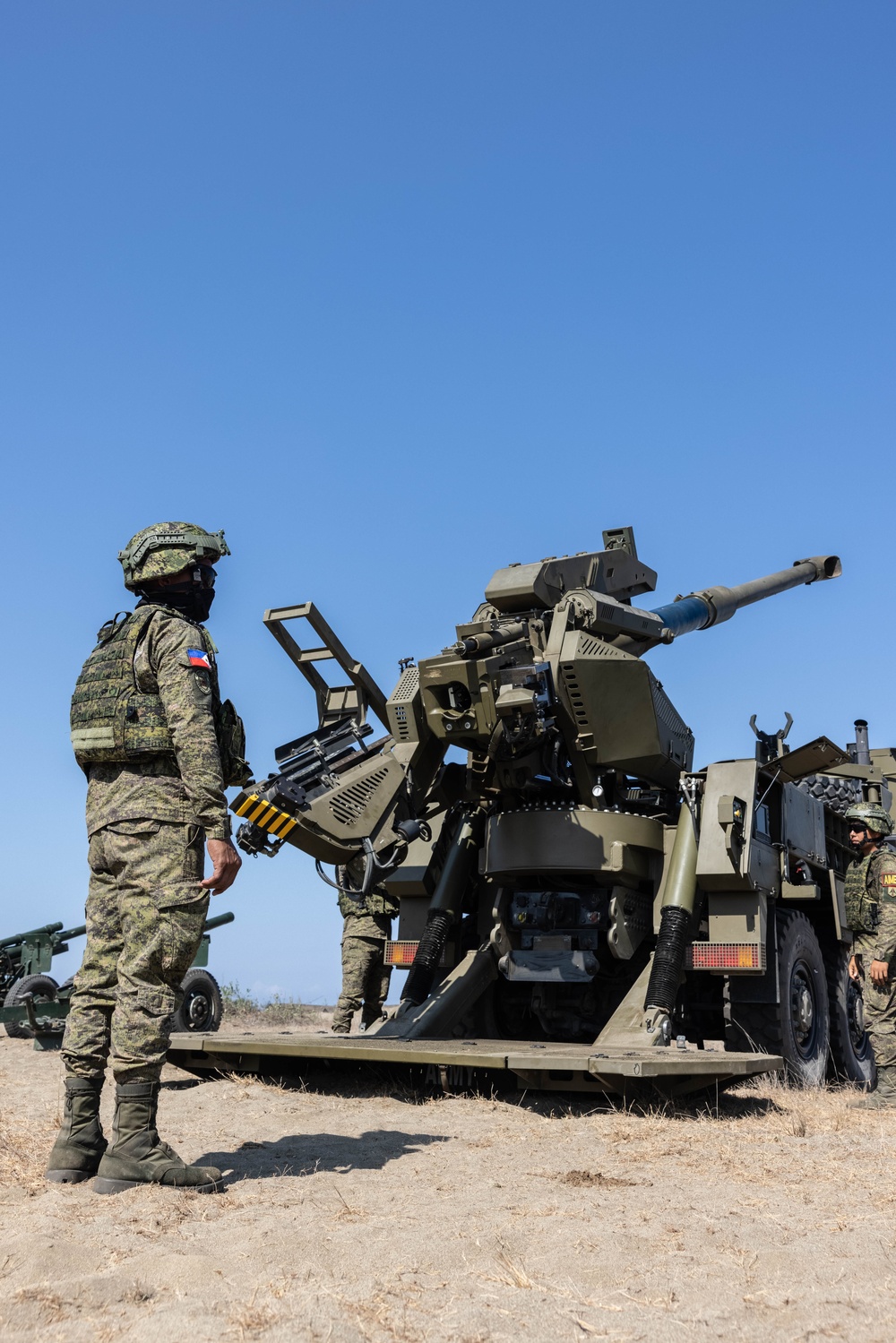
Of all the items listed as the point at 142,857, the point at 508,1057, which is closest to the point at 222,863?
the point at 142,857

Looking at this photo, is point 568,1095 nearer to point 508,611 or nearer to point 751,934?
point 751,934

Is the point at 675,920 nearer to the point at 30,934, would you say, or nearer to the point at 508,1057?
the point at 508,1057

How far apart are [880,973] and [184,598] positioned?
541 centimetres

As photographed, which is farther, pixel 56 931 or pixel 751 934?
pixel 56 931

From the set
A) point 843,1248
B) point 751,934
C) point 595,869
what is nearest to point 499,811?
point 595,869

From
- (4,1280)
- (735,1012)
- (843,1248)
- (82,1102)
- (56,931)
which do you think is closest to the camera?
(4,1280)

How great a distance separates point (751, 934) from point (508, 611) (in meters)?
2.65

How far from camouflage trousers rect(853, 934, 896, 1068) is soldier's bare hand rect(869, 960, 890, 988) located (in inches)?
1.3

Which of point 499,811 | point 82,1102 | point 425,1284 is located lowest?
point 425,1284

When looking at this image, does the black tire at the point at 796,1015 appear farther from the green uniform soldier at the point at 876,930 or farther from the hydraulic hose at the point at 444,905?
the hydraulic hose at the point at 444,905

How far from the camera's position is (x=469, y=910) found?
9.18 m

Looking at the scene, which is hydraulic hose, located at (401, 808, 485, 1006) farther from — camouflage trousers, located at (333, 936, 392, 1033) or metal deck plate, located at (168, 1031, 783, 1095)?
camouflage trousers, located at (333, 936, 392, 1033)

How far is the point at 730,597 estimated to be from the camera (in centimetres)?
1048

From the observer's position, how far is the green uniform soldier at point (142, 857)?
4.54m
